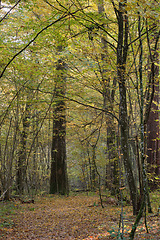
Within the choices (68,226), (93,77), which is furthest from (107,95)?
(68,226)

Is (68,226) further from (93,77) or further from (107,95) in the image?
(93,77)

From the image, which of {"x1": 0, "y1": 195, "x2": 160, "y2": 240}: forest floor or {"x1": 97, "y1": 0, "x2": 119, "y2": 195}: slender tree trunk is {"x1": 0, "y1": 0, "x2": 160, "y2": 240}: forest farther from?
{"x1": 0, "y1": 195, "x2": 160, "y2": 240}: forest floor

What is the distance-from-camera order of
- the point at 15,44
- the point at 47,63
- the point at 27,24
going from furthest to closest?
1. the point at 47,63
2. the point at 15,44
3. the point at 27,24

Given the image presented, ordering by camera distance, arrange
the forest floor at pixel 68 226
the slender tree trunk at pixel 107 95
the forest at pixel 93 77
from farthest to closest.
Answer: the slender tree trunk at pixel 107 95 < the forest at pixel 93 77 < the forest floor at pixel 68 226

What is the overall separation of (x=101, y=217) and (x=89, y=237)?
159 cm

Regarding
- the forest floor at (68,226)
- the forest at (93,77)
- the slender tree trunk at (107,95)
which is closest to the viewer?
the forest floor at (68,226)

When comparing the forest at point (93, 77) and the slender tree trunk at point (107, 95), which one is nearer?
the forest at point (93, 77)

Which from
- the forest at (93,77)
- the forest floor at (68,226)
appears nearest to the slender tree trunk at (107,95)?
the forest at (93,77)

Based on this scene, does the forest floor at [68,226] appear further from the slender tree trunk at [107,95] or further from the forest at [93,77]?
the slender tree trunk at [107,95]

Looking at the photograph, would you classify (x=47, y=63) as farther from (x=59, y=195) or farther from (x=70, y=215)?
(x=59, y=195)

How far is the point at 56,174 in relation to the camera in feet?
33.6

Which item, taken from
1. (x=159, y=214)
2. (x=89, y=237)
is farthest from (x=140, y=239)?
(x=159, y=214)

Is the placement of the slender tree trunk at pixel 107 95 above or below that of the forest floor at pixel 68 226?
above

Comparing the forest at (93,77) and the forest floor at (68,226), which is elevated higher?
the forest at (93,77)
